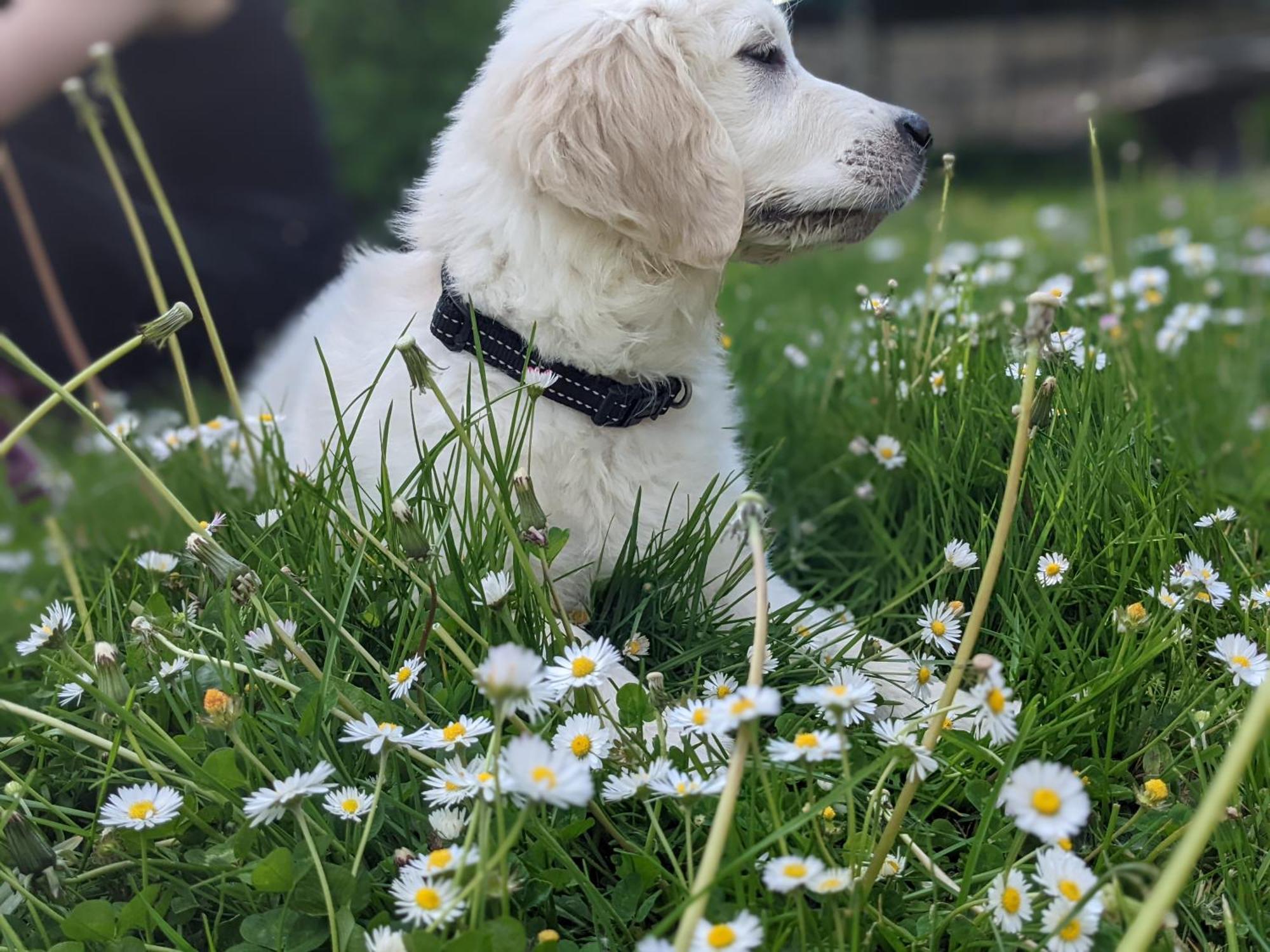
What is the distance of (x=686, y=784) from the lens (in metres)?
1.27

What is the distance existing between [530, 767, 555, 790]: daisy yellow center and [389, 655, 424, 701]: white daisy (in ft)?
1.53

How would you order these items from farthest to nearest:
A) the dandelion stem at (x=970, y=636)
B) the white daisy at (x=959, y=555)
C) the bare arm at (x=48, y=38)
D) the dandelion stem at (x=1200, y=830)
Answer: the bare arm at (x=48, y=38) → the white daisy at (x=959, y=555) → the dandelion stem at (x=970, y=636) → the dandelion stem at (x=1200, y=830)

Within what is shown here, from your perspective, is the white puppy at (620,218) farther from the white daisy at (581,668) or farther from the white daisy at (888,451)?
the white daisy at (581,668)

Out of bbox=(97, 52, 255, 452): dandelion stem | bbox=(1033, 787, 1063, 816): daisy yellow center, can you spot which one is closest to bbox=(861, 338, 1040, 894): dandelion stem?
bbox=(1033, 787, 1063, 816): daisy yellow center

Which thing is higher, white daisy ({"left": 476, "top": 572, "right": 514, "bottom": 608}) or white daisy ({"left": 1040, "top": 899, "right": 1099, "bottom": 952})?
white daisy ({"left": 476, "top": 572, "right": 514, "bottom": 608})

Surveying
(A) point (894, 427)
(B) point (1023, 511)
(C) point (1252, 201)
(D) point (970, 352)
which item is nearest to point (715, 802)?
(B) point (1023, 511)

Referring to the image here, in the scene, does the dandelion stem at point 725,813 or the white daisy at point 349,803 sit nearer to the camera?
the dandelion stem at point 725,813

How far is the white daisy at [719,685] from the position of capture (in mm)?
1548

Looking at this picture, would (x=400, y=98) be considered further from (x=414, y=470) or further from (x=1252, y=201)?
(x=414, y=470)

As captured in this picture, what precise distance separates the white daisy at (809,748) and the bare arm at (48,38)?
13.2 feet

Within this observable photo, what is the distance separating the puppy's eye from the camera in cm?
232

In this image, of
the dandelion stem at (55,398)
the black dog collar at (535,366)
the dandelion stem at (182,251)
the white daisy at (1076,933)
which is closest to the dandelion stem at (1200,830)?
the white daisy at (1076,933)

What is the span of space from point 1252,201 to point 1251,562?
16.8 ft

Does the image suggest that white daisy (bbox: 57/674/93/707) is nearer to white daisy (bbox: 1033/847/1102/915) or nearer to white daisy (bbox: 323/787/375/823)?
white daisy (bbox: 323/787/375/823)
